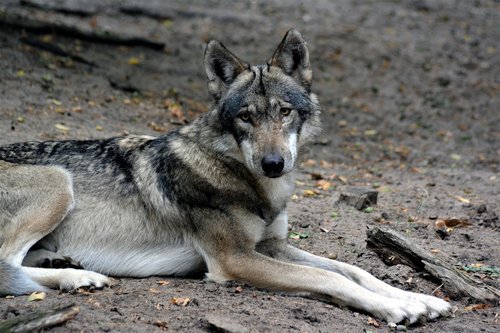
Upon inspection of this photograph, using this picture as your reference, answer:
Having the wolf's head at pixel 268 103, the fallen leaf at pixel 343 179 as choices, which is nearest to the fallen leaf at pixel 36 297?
the wolf's head at pixel 268 103

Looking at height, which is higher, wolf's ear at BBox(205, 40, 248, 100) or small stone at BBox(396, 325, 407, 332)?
wolf's ear at BBox(205, 40, 248, 100)

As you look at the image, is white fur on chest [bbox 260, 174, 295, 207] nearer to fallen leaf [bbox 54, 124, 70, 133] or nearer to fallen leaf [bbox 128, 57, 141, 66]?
fallen leaf [bbox 54, 124, 70, 133]

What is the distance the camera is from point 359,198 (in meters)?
6.98

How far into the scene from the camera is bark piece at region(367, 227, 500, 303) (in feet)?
15.9

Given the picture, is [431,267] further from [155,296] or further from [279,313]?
[155,296]

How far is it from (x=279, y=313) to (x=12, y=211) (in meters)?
2.28

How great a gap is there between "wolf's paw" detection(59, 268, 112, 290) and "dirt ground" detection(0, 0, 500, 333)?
0.17 metres

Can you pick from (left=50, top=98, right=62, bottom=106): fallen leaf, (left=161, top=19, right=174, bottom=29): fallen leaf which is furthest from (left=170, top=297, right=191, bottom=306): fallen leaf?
(left=161, top=19, right=174, bottom=29): fallen leaf

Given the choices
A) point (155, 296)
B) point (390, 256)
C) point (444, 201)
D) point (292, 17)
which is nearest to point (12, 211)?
point (155, 296)

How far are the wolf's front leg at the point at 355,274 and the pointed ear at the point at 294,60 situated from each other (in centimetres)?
138

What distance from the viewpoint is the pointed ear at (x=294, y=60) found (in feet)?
17.3

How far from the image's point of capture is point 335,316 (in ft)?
14.5

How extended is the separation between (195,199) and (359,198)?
2.50m

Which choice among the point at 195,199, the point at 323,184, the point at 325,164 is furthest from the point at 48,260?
the point at 325,164
